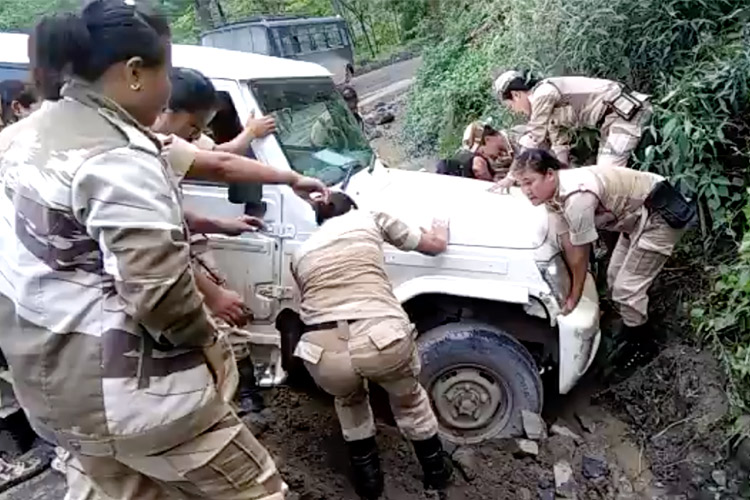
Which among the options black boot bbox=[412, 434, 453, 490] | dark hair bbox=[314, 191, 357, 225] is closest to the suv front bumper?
black boot bbox=[412, 434, 453, 490]

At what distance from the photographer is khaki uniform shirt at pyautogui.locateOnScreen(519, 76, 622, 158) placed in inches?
217

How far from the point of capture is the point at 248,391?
426cm

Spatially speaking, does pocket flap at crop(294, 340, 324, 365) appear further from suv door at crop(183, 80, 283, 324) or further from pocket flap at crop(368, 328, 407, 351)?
suv door at crop(183, 80, 283, 324)

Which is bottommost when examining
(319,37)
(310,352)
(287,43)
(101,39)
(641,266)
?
(319,37)

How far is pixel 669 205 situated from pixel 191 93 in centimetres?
268

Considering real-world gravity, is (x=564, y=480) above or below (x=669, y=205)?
below

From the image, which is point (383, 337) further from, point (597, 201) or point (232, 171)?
point (597, 201)

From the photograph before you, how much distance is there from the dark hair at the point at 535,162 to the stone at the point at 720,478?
1708 millimetres

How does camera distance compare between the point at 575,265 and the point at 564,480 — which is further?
the point at 575,265

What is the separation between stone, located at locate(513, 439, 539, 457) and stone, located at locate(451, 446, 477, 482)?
0.77 ft

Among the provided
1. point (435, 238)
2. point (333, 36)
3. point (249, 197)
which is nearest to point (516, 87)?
point (435, 238)

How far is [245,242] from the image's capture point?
4008 mm

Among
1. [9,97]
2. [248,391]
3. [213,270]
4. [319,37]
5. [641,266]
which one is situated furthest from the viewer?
[319,37]

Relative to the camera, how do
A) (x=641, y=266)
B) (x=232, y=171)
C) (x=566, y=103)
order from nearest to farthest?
(x=232, y=171)
(x=641, y=266)
(x=566, y=103)
